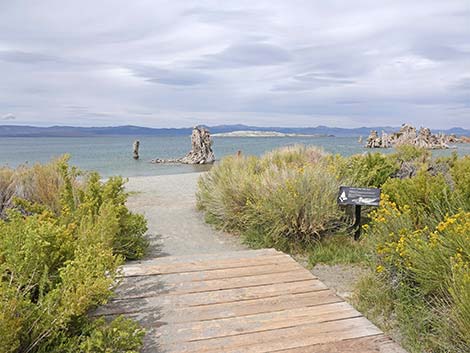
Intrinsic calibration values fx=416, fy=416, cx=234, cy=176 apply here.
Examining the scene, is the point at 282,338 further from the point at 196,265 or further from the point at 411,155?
the point at 411,155

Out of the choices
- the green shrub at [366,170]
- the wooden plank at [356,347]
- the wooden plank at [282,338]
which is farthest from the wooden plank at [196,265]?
the green shrub at [366,170]

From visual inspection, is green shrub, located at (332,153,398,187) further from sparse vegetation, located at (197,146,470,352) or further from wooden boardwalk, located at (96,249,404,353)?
wooden boardwalk, located at (96,249,404,353)

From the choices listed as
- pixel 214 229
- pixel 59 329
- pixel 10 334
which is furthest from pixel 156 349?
pixel 214 229

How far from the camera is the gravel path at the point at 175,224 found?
6410 mm

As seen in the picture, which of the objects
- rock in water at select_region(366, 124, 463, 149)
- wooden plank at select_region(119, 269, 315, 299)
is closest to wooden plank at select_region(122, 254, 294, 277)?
wooden plank at select_region(119, 269, 315, 299)

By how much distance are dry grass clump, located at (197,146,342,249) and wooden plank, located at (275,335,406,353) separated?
324cm

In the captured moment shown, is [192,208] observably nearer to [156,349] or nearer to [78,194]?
[78,194]

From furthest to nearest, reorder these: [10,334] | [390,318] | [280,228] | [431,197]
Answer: [280,228], [431,197], [390,318], [10,334]

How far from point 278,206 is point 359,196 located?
3.88 ft

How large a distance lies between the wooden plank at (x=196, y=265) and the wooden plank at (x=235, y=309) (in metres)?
0.83

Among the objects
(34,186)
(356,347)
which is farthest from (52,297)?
(34,186)

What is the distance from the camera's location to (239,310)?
10.3 feet

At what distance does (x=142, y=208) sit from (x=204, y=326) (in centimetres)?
659

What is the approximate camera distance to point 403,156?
1165cm
